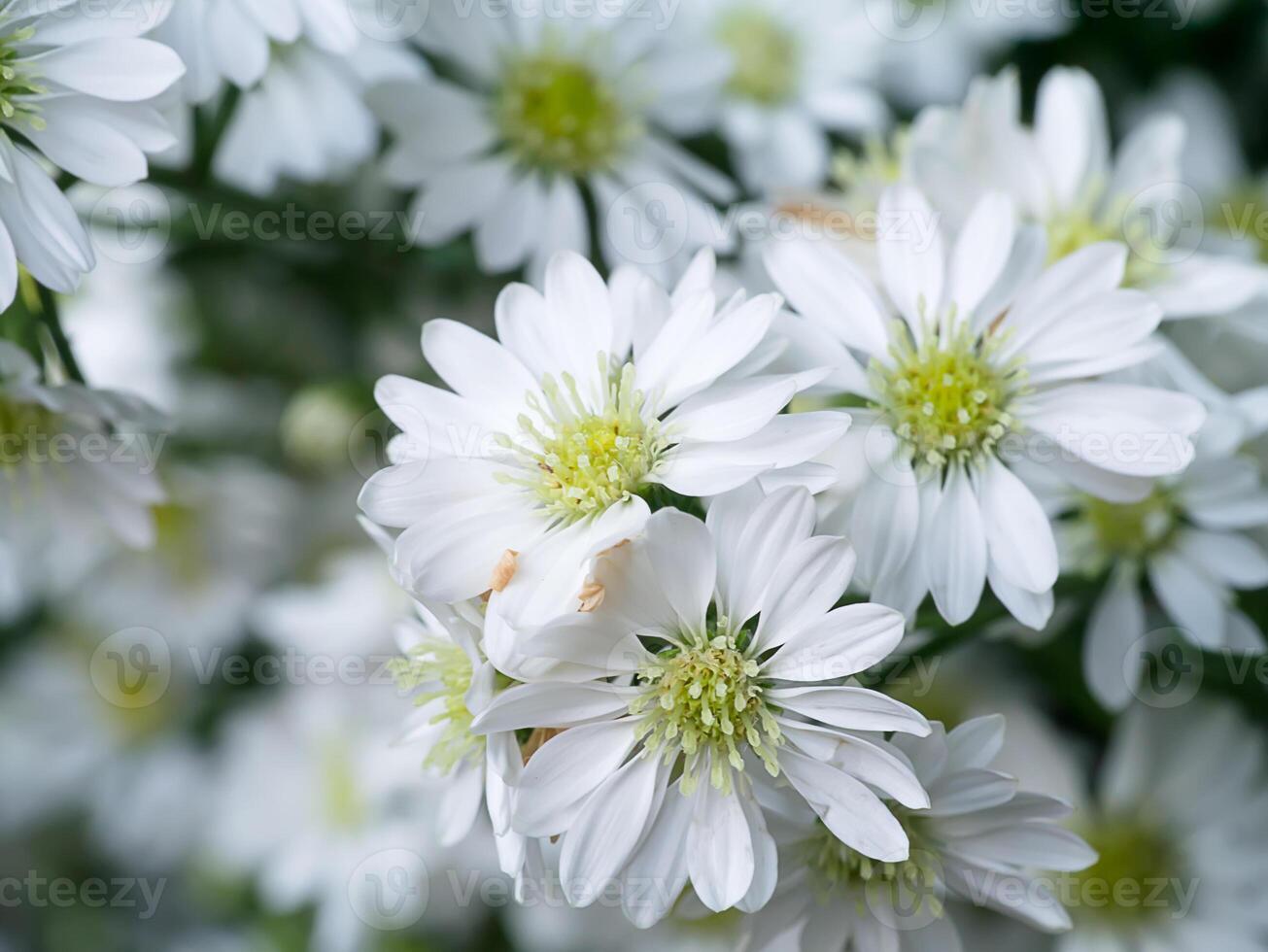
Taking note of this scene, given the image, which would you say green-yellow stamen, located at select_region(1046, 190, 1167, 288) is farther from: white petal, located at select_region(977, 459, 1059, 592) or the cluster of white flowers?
white petal, located at select_region(977, 459, 1059, 592)

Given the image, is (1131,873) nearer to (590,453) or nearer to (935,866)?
(935,866)

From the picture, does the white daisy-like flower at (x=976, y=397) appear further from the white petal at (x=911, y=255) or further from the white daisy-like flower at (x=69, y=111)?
the white daisy-like flower at (x=69, y=111)

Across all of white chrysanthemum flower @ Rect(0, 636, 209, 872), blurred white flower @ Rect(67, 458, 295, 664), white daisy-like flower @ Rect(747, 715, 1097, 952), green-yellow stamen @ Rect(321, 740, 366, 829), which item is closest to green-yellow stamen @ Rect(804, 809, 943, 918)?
white daisy-like flower @ Rect(747, 715, 1097, 952)

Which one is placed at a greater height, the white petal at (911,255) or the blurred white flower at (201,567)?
the white petal at (911,255)

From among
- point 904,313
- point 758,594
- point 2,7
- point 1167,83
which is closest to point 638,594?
point 758,594

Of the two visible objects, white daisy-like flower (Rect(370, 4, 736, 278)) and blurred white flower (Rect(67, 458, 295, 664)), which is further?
blurred white flower (Rect(67, 458, 295, 664))

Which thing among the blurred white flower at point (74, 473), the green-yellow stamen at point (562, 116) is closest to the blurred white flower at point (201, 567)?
the blurred white flower at point (74, 473)
